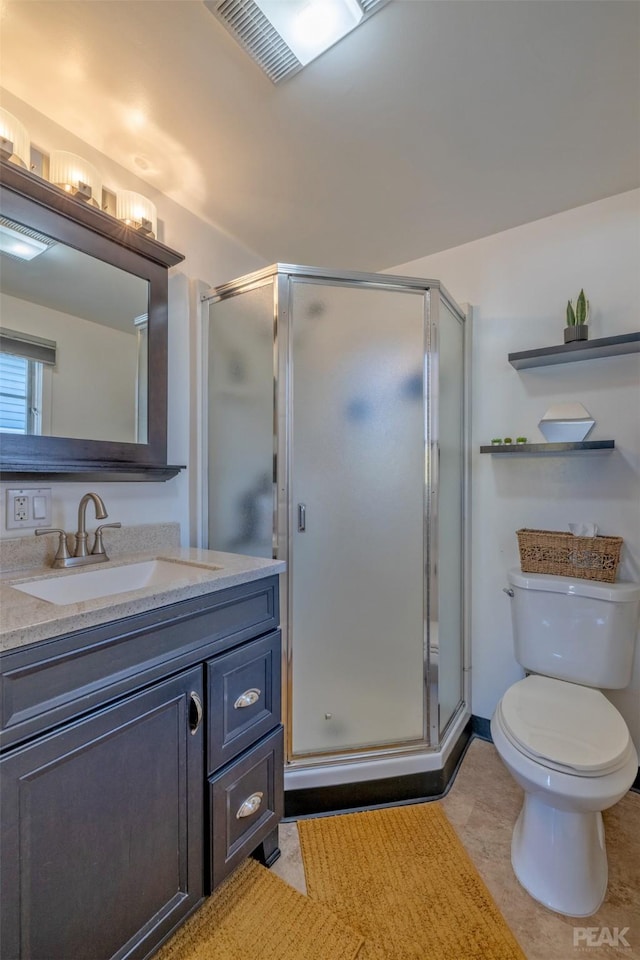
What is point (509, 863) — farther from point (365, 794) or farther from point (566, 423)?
point (566, 423)

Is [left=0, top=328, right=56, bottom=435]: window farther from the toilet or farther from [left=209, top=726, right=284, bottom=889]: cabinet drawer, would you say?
the toilet

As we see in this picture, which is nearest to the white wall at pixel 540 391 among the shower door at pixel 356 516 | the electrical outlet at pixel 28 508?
the shower door at pixel 356 516

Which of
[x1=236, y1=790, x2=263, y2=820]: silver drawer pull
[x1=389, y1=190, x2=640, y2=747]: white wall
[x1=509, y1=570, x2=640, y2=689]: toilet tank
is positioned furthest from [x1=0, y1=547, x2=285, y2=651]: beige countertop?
[x1=389, y1=190, x2=640, y2=747]: white wall

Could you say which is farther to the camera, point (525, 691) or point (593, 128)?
point (525, 691)

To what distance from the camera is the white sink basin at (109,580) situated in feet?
3.71

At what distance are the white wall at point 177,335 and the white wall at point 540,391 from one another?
107 centimetres

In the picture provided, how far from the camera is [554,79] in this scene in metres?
1.19

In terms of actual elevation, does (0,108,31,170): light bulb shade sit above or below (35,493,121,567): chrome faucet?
above

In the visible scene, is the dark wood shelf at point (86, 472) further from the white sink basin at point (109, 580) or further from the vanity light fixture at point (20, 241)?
the vanity light fixture at point (20, 241)

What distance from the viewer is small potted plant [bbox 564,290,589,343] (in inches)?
63.4

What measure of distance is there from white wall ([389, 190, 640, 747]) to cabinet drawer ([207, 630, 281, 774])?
1151mm

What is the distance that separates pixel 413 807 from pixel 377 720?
1.04ft

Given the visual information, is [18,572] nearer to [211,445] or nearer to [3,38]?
[211,445]

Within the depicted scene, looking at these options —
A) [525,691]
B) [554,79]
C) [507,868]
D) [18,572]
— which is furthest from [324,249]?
[507,868]
